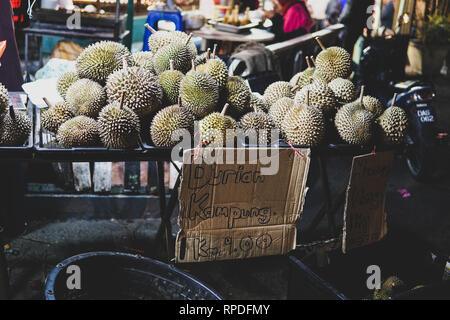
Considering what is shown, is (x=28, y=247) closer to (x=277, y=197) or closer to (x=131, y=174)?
(x=131, y=174)

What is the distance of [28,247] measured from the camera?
307 centimetres

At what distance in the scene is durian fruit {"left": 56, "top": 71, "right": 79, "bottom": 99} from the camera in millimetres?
2128

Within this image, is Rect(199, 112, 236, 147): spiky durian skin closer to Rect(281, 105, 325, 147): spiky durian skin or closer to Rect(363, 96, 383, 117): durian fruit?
Rect(281, 105, 325, 147): spiky durian skin

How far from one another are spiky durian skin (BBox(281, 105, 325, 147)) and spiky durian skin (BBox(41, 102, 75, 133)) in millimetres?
948

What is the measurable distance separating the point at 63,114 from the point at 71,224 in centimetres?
162

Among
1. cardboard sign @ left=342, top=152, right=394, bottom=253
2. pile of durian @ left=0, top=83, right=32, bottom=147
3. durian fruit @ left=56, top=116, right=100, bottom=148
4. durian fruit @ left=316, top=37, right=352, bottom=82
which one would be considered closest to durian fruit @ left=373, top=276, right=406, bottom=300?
cardboard sign @ left=342, top=152, right=394, bottom=253

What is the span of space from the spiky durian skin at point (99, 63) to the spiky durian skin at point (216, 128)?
1.66ft

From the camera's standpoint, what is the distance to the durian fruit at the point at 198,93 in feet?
6.55

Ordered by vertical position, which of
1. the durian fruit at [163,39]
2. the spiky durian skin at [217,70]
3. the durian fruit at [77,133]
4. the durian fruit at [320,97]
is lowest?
the durian fruit at [77,133]

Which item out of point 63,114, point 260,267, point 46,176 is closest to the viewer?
point 63,114

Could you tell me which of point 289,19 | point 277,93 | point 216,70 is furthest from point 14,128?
point 289,19

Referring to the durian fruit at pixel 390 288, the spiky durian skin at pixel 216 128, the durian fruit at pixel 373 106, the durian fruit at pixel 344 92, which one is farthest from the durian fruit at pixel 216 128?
the durian fruit at pixel 390 288

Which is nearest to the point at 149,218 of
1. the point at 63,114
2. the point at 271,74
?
the point at 271,74

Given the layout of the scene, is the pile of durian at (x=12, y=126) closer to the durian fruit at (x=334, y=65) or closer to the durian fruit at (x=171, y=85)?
the durian fruit at (x=171, y=85)
